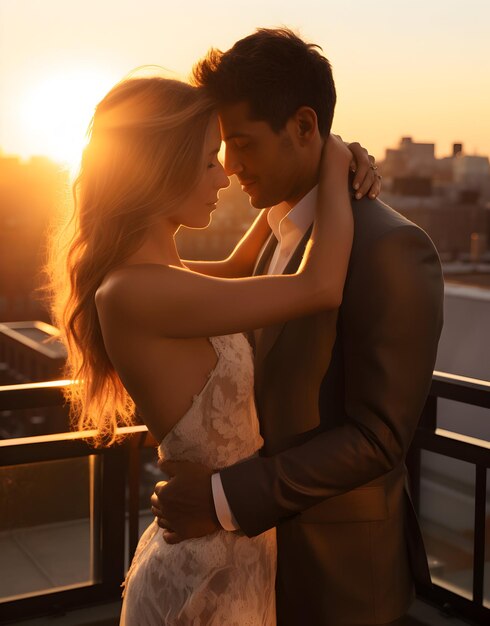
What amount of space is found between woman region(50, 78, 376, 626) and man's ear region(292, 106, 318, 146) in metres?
0.12

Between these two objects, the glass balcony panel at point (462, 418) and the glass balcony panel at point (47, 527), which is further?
the glass balcony panel at point (462, 418)

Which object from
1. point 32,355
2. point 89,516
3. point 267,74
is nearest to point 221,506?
point 267,74

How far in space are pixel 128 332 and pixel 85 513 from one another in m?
1.83

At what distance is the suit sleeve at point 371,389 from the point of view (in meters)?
1.94

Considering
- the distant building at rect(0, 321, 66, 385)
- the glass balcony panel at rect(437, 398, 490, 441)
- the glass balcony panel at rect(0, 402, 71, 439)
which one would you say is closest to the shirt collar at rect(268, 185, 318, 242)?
the glass balcony panel at rect(437, 398, 490, 441)

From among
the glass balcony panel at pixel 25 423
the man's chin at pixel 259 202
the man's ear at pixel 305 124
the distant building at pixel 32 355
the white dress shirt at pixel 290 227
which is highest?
the man's ear at pixel 305 124

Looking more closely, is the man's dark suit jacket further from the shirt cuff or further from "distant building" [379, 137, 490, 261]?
"distant building" [379, 137, 490, 261]

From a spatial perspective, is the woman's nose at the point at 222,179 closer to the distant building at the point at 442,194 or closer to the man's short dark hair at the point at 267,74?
the man's short dark hair at the point at 267,74

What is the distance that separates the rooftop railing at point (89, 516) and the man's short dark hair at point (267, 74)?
4.84 feet

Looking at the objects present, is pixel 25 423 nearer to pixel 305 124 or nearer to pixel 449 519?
pixel 449 519

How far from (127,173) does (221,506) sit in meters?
0.75

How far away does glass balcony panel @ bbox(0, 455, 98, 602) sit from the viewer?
3.41 metres

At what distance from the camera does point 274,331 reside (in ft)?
6.97

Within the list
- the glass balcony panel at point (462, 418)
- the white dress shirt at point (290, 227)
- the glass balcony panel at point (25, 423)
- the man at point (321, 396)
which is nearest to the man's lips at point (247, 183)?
the man at point (321, 396)
